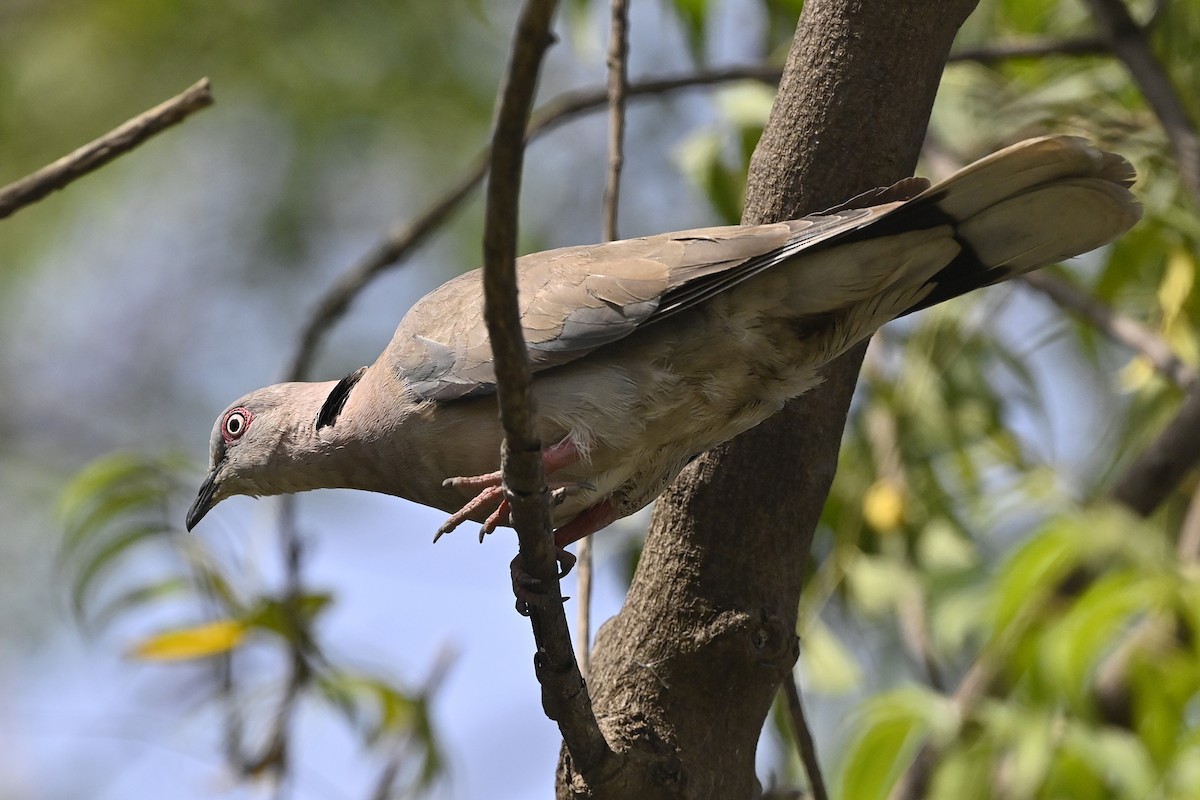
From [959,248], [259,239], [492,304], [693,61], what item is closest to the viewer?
[492,304]

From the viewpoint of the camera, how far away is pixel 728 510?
3021 millimetres

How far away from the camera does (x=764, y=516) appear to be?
3004 millimetres

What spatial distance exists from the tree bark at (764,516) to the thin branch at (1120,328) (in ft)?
4.91

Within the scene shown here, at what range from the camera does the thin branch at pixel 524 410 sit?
1.69 meters

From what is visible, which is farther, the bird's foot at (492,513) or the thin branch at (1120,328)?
the thin branch at (1120,328)

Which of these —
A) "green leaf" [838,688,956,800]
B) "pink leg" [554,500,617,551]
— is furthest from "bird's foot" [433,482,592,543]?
"green leaf" [838,688,956,800]

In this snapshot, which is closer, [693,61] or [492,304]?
[492,304]

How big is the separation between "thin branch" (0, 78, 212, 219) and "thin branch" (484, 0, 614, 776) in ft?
4.04

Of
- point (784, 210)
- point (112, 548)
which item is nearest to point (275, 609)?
point (112, 548)

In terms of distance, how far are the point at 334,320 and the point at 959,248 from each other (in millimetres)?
2828

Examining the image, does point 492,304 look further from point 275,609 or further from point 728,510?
point 275,609

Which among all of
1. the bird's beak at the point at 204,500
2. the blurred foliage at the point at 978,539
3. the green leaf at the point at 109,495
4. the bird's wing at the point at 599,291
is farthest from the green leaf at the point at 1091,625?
the green leaf at the point at 109,495

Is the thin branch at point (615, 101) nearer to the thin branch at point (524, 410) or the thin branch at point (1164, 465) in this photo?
the thin branch at point (524, 410)

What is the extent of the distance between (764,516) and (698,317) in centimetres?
50
